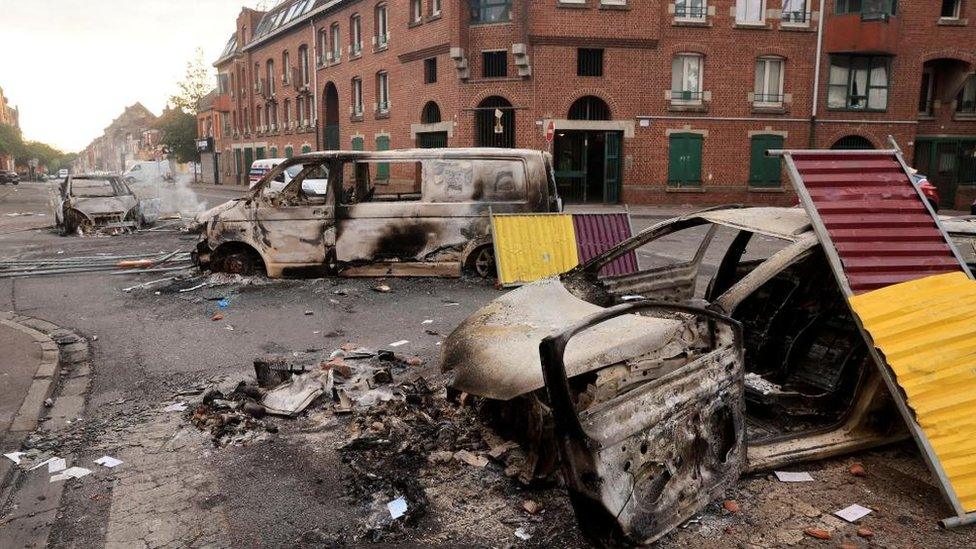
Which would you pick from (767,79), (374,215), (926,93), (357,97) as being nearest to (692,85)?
(767,79)

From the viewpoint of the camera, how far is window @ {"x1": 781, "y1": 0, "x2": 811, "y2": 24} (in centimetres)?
2548

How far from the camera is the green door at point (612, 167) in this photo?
25.3m

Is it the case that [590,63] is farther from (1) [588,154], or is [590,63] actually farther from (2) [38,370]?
(2) [38,370]

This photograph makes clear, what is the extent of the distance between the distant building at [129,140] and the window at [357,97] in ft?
229

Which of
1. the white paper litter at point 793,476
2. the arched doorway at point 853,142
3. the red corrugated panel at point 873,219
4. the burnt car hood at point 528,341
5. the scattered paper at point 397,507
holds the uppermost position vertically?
the arched doorway at point 853,142

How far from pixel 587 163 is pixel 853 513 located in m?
23.1

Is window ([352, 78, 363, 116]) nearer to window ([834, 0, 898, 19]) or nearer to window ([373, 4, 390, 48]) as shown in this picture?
window ([373, 4, 390, 48])

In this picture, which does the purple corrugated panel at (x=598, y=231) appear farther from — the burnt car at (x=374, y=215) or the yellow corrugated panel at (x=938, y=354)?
the yellow corrugated panel at (x=938, y=354)

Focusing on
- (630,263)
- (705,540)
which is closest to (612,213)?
(630,263)

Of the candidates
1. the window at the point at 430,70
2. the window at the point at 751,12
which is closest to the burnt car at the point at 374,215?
the window at the point at 430,70

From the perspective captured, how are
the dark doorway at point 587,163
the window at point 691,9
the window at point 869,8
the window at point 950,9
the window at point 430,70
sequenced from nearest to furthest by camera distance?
the window at point 691,9 < the window at point 869,8 < the dark doorway at point 587,163 < the window at point 950,9 < the window at point 430,70

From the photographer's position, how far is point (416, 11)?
27.8 metres

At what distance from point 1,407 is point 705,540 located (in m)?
5.24

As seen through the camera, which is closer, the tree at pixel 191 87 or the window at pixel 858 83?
the window at pixel 858 83
